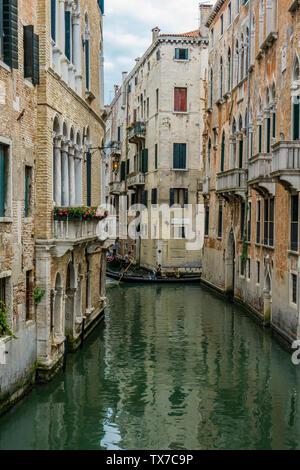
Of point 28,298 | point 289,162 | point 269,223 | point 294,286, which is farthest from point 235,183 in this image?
point 28,298

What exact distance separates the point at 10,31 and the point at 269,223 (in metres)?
11.9

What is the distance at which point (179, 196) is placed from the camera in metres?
35.2

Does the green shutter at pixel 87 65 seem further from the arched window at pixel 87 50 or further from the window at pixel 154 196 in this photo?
the window at pixel 154 196

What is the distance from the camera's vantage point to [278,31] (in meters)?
18.0

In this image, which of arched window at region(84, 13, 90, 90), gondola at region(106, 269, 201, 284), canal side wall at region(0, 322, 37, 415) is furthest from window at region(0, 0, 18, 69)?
gondola at region(106, 269, 201, 284)

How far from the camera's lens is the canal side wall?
9719mm

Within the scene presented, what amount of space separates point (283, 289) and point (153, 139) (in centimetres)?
2126

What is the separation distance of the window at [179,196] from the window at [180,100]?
4705mm

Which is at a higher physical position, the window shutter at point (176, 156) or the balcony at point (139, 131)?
the balcony at point (139, 131)

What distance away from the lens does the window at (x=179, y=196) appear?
34.8 metres

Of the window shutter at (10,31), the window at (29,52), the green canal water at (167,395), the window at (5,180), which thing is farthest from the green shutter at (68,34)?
the green canal water at (167,395)

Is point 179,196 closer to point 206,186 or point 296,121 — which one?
point 206,186

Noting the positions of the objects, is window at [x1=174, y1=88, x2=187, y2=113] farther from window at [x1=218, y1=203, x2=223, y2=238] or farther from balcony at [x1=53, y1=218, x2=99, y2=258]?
balcony at [x1=53, y1=218, x2=99, y2=258]

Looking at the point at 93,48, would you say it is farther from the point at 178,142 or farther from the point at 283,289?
the point at 178,142
